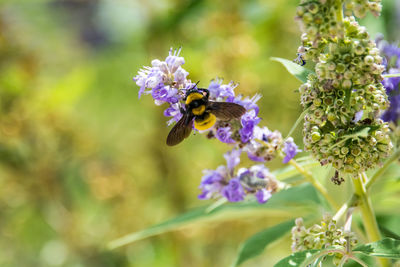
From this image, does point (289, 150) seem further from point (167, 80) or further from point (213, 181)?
point (167, 80)

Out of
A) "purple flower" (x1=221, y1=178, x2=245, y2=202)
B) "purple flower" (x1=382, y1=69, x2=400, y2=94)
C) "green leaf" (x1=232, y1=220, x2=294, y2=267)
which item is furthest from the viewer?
"green leaf" (x1=232, y1=220, x2=294, y2=267)

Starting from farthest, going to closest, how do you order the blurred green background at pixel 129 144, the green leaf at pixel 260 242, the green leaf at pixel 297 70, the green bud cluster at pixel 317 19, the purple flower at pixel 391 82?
the blurred green background at pixel 129 144 → the green leaf at pixel 260 242 → the purple flower at pixel 391 82 → the green leaf at pixel 297 70 → the green bud cluster at pixel 317 19

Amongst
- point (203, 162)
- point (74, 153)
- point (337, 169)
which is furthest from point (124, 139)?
point (337, 169)

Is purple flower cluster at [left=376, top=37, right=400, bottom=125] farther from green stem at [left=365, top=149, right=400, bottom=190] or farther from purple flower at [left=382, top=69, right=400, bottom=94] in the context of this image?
green stem at [left=365, top=149, right=400, bottom=190]

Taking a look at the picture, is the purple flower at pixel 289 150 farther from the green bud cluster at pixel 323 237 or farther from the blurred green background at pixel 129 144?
the blurred green background at pixel 129 144

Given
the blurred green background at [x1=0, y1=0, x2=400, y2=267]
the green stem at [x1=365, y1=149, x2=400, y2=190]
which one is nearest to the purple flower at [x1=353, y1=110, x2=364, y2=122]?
the green stem at [x1=365, y1=149, x2=400, y2=190]

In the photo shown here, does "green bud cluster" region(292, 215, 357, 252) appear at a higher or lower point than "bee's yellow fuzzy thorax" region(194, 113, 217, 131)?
lower

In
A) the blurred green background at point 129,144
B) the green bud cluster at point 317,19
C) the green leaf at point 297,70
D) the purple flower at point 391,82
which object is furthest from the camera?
the blurred green background at point 129,144

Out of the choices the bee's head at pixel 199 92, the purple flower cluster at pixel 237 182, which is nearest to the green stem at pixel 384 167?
the purple flower cluster at pixel 237 182
